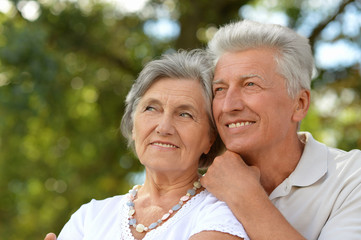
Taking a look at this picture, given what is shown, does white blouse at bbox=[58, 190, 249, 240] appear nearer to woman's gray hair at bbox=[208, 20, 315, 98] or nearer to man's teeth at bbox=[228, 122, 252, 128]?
man's teeth at bbox=[228, 122, 252, 128]

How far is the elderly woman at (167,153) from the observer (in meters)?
2.52

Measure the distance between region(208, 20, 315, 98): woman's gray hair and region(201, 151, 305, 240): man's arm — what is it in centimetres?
51

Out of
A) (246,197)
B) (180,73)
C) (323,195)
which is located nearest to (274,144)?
(323,195)

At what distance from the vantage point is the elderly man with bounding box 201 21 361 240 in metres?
2.47

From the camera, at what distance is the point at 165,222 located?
2480 mm

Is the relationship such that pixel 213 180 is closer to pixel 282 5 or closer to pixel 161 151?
pixel 161 151

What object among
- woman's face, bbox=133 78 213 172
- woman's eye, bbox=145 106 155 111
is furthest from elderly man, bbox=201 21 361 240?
woman's eye, bbox=145 106 155 111

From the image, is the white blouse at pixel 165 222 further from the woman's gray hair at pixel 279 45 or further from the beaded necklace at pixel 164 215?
the woman's gray hair at pixel 279 45

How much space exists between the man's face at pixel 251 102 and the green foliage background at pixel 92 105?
368 cm

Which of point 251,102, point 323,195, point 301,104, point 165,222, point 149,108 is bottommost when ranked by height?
point 323,195

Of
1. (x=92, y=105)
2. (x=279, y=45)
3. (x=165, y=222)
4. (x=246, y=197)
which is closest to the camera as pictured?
(x=246, y=197)

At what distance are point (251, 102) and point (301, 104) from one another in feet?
1.16

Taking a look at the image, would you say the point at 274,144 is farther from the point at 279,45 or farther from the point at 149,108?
the point at 149,108

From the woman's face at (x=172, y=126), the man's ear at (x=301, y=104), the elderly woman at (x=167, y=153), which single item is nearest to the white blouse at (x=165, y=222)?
the elderly woman at (x=167, y=153)
